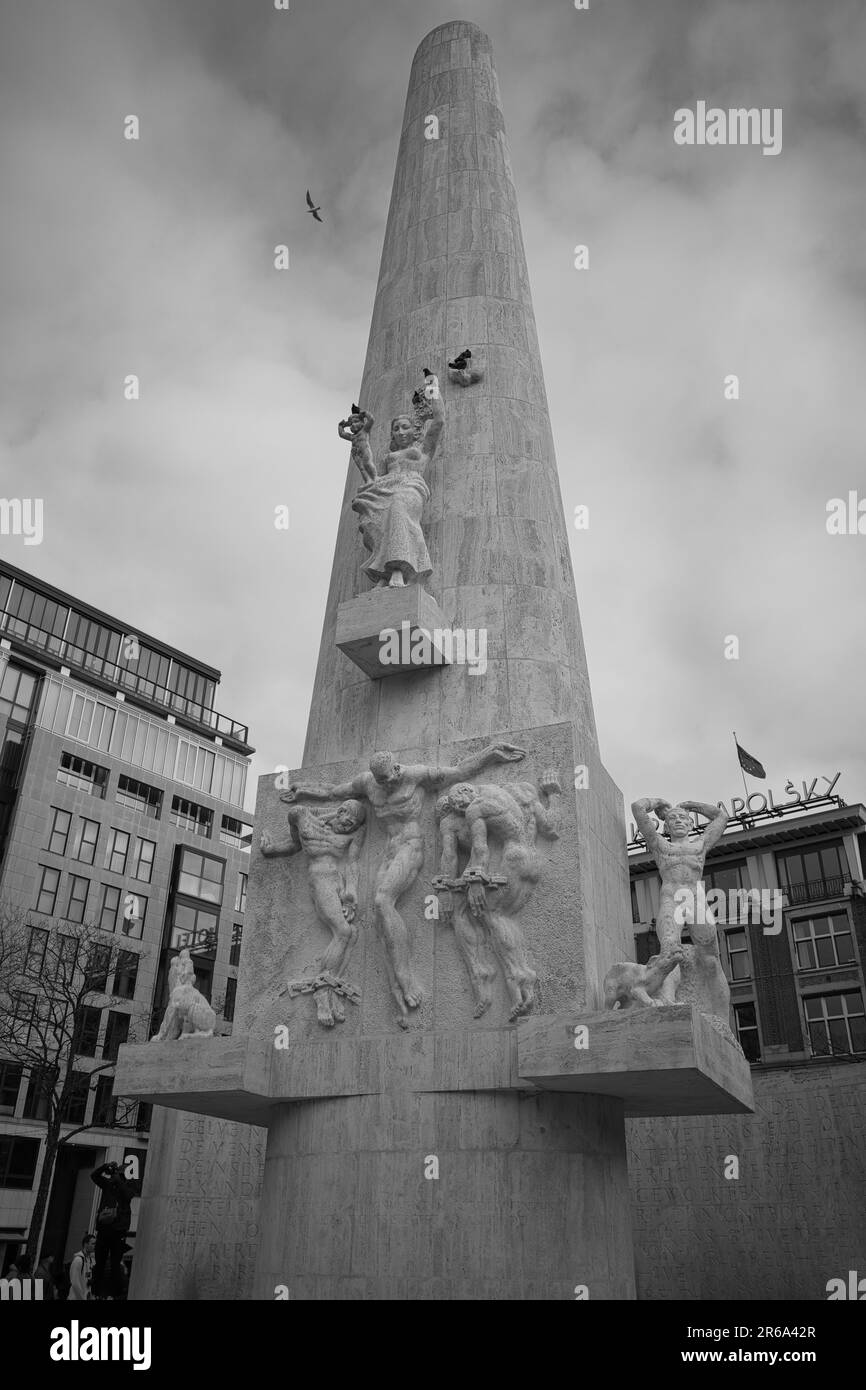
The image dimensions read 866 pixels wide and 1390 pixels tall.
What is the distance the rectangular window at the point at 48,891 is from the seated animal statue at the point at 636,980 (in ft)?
148

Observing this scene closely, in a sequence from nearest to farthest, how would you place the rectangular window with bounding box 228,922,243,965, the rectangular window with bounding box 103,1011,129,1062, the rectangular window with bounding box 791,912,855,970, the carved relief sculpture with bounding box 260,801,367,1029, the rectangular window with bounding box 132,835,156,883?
the carved relief sculpture with bounding box 260,801,367,1029
the rectangular window with bounding box 791,912,855,970
the rectangular window with bounding box 103,1011,129,1062
the rectangular window with bounding box 132,835,156,883
the rectangular window with bounding box 228,922,243,965

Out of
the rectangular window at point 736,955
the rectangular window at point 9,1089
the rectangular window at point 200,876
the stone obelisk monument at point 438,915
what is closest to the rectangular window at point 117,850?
the rectangular window at point 200,876

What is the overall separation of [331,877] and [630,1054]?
4517mm

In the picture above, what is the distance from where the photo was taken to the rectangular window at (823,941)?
4019cm

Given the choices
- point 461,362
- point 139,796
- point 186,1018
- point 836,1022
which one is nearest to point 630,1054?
point 186,1018

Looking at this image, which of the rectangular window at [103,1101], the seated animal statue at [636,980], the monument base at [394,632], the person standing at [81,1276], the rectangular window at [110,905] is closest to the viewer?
the seated animal statue at [636,980]

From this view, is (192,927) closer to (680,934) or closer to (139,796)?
(139,796)

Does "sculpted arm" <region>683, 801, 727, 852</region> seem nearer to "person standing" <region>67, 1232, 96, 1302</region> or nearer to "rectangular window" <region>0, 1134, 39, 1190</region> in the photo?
"person standing" <region>67, 1232, 96, 1302</region>

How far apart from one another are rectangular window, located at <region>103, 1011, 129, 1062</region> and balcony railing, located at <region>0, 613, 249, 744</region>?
19274 mm

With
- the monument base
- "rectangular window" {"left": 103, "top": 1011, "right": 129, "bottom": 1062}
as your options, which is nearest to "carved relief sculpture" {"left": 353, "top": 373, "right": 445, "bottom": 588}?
the monument base

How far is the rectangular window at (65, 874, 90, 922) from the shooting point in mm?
52600

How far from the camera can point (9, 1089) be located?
47.4 m

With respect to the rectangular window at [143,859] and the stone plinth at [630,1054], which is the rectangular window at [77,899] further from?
the stone plinth at [630,1054]
